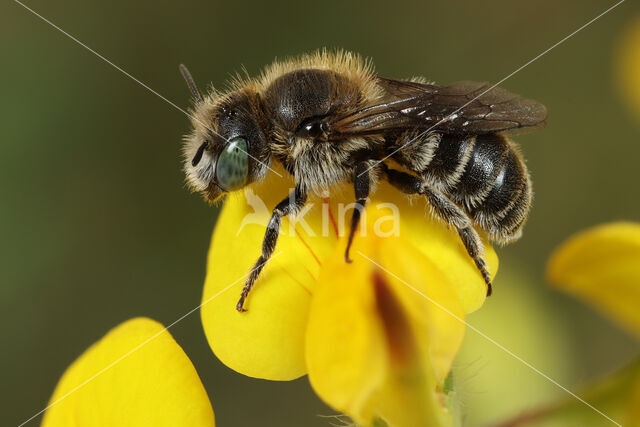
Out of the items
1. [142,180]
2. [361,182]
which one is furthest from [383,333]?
[142,180]

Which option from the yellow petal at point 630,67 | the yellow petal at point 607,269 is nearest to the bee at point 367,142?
the yellow petal at point 607,269

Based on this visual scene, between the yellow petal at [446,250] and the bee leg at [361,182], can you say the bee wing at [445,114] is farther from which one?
Answer: the yellow petal at [446,250]

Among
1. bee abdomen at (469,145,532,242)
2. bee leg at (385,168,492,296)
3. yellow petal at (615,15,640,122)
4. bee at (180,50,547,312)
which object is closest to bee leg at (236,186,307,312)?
bee at (180,50,547,312)

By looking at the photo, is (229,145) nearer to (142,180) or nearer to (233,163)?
(233,163)

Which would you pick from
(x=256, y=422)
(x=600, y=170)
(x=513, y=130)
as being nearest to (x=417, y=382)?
(x=513, y=130)

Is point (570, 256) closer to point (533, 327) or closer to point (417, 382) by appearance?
point (417, 382)
